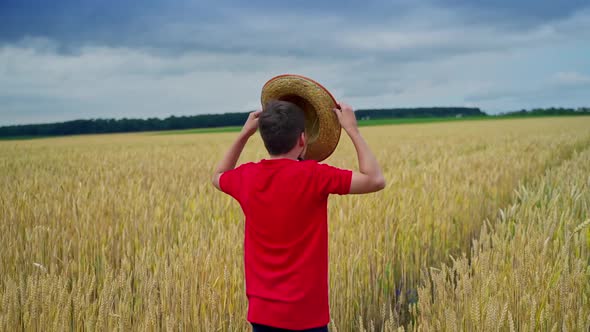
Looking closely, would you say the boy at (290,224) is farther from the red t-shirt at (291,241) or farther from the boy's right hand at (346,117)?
the boy's right hand at (346,117)

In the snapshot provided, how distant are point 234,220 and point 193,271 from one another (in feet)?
5.41

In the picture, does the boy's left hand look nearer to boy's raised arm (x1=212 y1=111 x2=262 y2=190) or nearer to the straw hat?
boy's raised arm (x1=212 y1=111 x2=262 y2=190)

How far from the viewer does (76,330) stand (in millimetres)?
1994

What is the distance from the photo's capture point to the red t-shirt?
1.62 metres

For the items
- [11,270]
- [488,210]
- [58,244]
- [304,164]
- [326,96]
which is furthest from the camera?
[488,210]

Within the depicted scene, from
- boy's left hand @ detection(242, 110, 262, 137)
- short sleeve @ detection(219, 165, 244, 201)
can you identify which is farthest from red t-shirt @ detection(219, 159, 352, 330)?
boy's left hand @ detection(242, 110, 262, 137)

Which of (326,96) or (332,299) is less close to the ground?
(326,96)

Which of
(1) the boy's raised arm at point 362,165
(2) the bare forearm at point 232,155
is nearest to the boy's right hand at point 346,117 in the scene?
(1) the boy's raised arm at point 362,165

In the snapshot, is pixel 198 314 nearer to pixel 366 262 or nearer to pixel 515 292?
pixel 366 262

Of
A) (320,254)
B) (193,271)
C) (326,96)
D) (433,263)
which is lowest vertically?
(433,263)

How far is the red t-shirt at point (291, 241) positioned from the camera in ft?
5.31

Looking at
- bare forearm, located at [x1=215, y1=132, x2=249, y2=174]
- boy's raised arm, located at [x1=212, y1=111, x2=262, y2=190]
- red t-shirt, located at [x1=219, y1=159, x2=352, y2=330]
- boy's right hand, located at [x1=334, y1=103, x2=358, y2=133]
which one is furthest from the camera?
bare forearm, located at [x1=215, y1=132, x2=249, y2=174]

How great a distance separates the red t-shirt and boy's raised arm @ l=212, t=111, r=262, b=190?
27cm

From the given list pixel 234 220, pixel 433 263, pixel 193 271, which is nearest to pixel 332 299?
pixel 193 271
